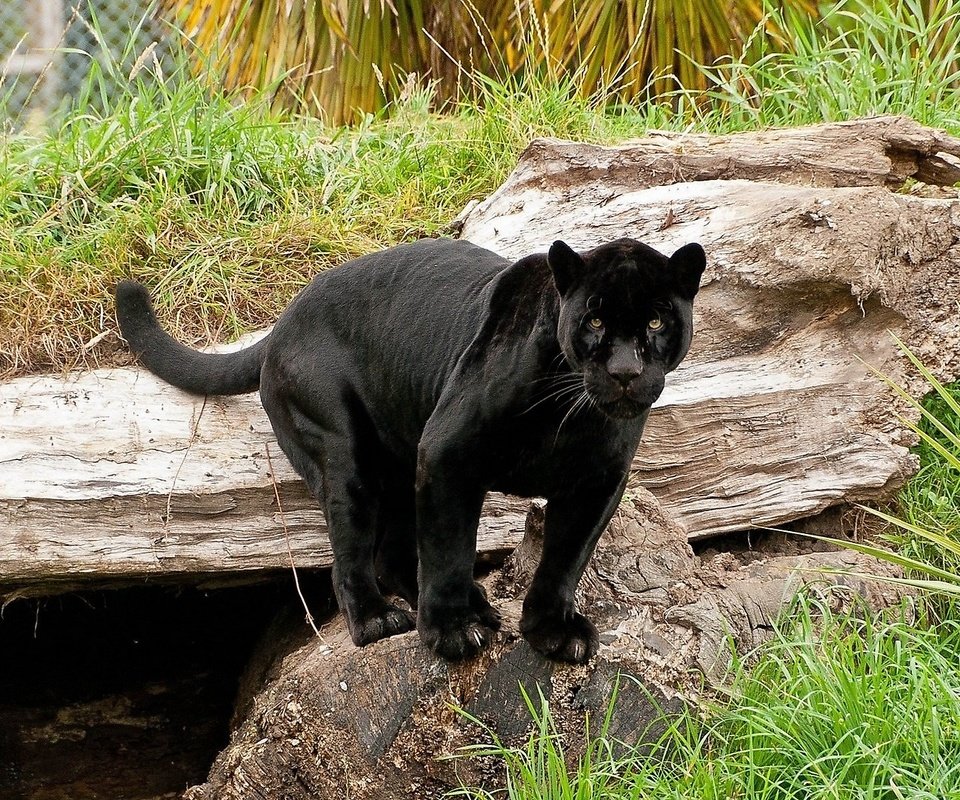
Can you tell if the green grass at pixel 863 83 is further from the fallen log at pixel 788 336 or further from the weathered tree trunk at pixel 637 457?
the fallen log at pixel 788 336

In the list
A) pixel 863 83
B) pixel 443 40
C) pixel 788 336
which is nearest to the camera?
pixel 788 336

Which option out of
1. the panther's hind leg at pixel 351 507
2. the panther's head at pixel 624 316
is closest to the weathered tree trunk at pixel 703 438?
the panther's hind leg at pixel 351 507

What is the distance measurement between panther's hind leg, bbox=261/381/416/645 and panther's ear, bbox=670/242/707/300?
1.16 metres

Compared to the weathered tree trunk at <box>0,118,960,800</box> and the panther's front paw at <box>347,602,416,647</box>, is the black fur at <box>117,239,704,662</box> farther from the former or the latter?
the weathered tree trunk at <box>0,118,960,800</box>

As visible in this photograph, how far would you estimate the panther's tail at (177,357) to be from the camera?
3.98 metres

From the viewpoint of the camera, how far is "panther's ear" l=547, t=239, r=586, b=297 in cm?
285

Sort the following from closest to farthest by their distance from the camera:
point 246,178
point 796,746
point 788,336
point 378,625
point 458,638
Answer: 1. point 796,746
2. point 458,638
3. point 378,625
4. point 788,336
5. point 246,178

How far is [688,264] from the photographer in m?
2.87

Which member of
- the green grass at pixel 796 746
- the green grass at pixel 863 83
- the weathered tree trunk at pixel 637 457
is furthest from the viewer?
Result: the green grass at pixel 863 83

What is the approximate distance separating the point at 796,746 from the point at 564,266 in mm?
1338

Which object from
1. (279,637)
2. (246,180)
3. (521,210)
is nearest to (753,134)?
(521,210)

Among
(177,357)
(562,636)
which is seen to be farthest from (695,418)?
(177,357)

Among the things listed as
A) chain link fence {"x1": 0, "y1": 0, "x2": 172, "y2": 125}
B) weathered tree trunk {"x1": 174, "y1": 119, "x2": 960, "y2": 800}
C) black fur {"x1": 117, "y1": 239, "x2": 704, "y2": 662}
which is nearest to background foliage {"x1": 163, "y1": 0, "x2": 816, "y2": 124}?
chain link fence {"x1": 0, "y1": 0, "x2": 172, "y2": 125}

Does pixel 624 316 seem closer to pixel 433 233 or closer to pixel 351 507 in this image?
pixel 351 507
